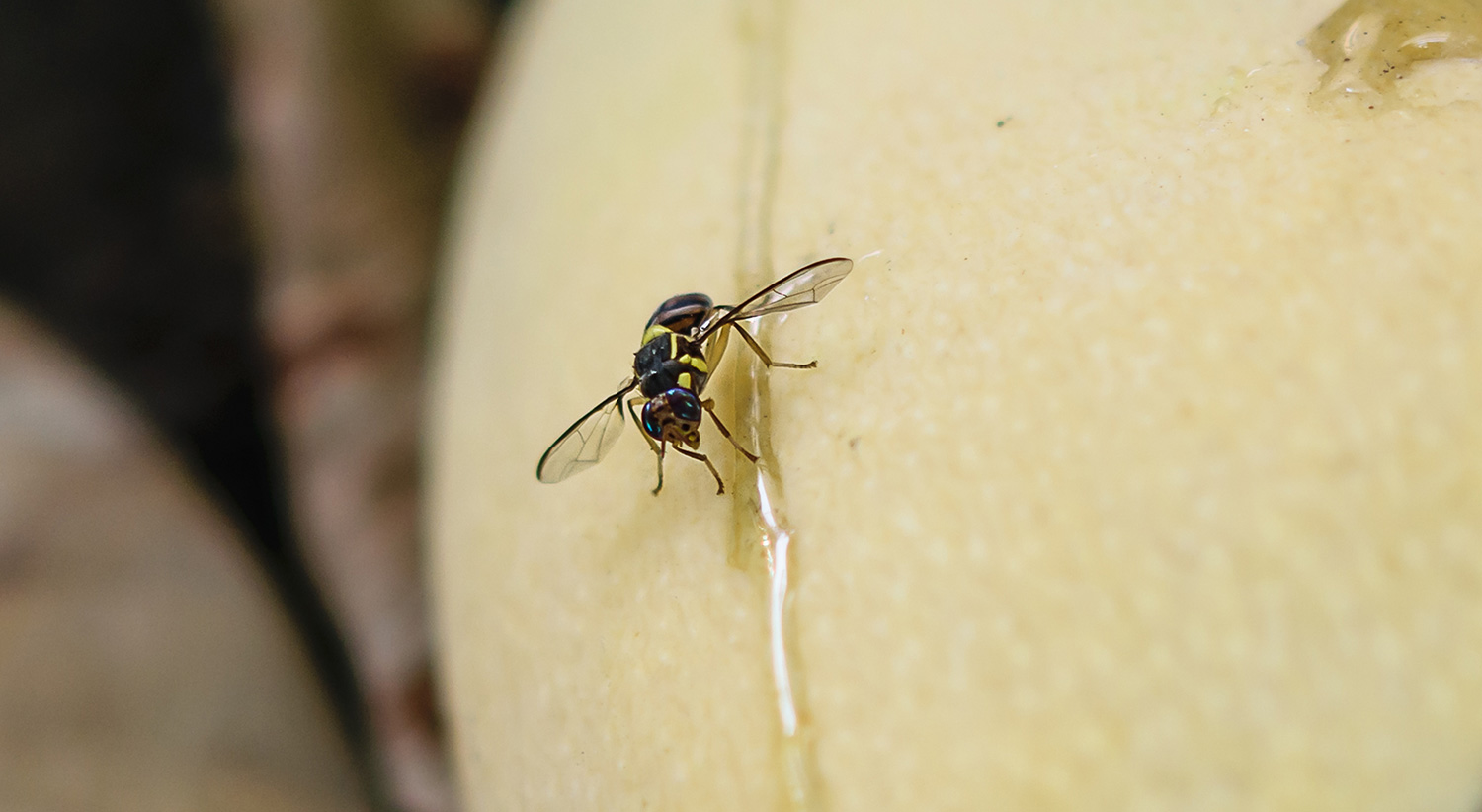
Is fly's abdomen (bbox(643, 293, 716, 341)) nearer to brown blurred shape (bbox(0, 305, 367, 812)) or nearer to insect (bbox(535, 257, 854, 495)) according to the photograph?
insect (bbox(535, 257, 854, 495))

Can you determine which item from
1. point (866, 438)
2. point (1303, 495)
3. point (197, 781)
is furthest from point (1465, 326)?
point (197, 781)

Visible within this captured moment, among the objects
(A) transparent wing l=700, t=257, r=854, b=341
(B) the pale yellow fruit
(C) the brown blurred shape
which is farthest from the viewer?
(C) the brown blurred shape

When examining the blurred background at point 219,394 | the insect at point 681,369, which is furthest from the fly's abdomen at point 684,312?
the blurred background at point 219,394

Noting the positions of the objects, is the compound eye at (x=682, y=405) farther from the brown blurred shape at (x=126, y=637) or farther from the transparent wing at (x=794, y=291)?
the brown blurred shape at (x=126, y=637)

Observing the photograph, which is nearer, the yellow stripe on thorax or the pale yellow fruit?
the pale yellow fruit

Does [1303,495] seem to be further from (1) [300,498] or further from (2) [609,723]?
(1) [300,498]

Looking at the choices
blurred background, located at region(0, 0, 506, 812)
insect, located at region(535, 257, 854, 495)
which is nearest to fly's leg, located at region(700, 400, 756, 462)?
insect, located at region(535, 257, 854, 495)
